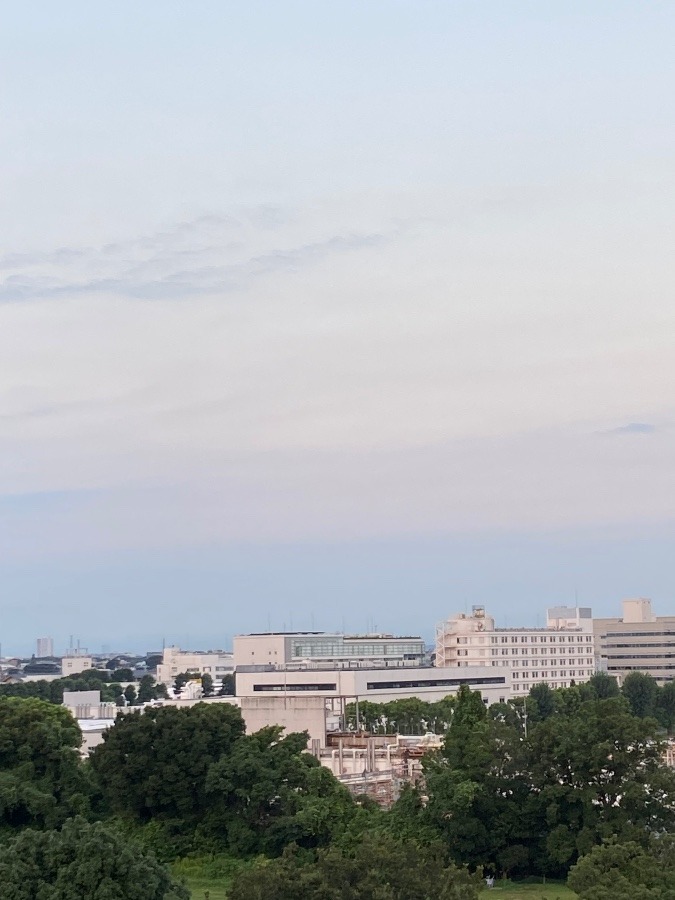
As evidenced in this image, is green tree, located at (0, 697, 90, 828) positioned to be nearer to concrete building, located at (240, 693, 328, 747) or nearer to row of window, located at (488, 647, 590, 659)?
concrete building, located at (240, 693, 328, 747)

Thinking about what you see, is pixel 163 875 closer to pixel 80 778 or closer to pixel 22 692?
pixel 80 778

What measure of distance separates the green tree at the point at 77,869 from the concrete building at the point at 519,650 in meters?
96.2

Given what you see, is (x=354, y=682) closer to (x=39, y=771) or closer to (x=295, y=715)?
(x=295, y=715)

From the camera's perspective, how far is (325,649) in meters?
147

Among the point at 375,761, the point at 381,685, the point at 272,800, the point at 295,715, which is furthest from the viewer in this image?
the point at 381,685

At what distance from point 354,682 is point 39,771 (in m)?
64.0

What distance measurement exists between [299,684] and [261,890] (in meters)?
84.5

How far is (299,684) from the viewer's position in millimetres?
109625

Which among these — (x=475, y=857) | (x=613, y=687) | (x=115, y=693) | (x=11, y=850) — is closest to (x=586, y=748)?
(x=475, y=857)

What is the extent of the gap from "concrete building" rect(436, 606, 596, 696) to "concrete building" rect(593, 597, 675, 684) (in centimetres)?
1387

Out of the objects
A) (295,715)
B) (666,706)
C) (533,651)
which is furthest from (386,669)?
(295,715)

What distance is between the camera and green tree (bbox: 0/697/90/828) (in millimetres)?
42062

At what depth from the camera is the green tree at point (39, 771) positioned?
1656 inches

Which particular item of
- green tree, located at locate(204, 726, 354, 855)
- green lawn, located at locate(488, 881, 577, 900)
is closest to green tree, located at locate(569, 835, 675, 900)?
green lawn, located at locate(488, 881, 577, 900)
